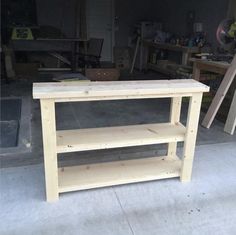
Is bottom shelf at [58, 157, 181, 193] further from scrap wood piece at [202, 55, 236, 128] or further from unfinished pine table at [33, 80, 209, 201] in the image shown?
scrap wood piece at [202, 55, 236, 128]

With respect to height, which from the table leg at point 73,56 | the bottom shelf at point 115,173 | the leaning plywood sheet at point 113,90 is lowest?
the bottom shelf at point 115,173

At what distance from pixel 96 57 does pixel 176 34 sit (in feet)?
6.00

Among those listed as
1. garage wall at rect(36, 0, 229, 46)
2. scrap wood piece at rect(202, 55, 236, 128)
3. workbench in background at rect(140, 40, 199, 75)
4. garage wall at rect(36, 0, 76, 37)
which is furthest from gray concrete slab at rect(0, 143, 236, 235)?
garage wall at rect(36, 0, 76, 37)

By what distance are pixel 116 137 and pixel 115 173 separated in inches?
12.7

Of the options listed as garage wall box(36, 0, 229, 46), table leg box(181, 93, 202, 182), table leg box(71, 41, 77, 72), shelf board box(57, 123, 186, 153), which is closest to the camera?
shelf board box(57, 123, 186, 153)

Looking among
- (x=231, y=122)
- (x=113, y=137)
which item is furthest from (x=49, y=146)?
(x=231, y=122)

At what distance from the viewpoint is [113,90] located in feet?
5.81

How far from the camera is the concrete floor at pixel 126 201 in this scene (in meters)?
1.71

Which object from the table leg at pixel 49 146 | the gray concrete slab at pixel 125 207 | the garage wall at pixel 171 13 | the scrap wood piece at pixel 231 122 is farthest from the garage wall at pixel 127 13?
the table leg at pixel 49 146

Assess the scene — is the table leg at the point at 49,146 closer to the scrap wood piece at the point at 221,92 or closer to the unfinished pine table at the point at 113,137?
the unfinished pine table at the point at 113,137

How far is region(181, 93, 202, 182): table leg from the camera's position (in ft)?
6.46

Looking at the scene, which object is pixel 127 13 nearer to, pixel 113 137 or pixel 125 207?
pixel 113 137

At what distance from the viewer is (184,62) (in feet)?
16.5

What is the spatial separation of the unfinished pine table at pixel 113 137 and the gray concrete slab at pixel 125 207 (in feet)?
0.27
